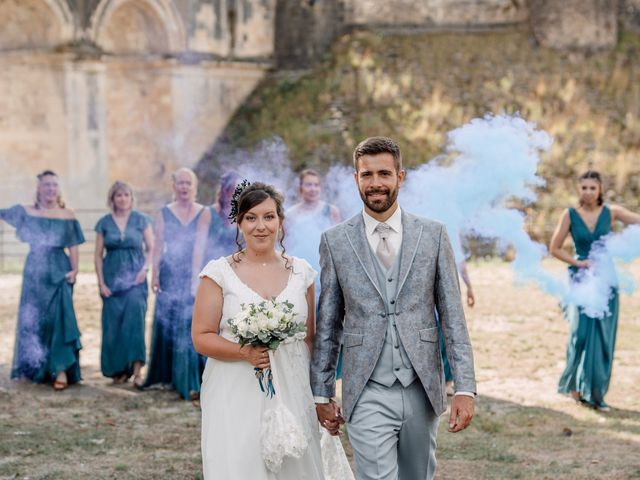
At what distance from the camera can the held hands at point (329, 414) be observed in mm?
4859

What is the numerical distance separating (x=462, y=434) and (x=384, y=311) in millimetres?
3892

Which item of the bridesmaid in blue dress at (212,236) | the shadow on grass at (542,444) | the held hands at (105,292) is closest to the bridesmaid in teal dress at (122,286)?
the held hands at (105,292)

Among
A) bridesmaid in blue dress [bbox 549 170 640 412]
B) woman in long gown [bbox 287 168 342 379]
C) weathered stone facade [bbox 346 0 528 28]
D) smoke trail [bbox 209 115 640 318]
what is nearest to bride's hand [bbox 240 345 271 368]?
smoke trail [bbox 209 115 640 318]

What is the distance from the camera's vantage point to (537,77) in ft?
87.9

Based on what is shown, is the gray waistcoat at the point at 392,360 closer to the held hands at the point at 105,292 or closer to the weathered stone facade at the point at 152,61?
the held hands at the point at 105,292

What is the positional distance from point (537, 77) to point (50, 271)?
18.8 metres

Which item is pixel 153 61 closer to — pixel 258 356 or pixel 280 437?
pixel 258 356

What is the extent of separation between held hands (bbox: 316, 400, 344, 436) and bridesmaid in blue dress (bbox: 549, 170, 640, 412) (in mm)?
4904

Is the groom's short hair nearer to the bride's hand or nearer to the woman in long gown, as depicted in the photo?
the bride's hand

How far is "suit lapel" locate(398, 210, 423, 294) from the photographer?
15.6 feet

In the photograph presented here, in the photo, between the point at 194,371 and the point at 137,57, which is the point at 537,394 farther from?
the point at 137,57

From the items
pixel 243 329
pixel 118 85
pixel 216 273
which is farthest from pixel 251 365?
pixel 118 85

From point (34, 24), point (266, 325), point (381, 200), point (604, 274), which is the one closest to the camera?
point (381, 200)

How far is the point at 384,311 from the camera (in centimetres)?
473
